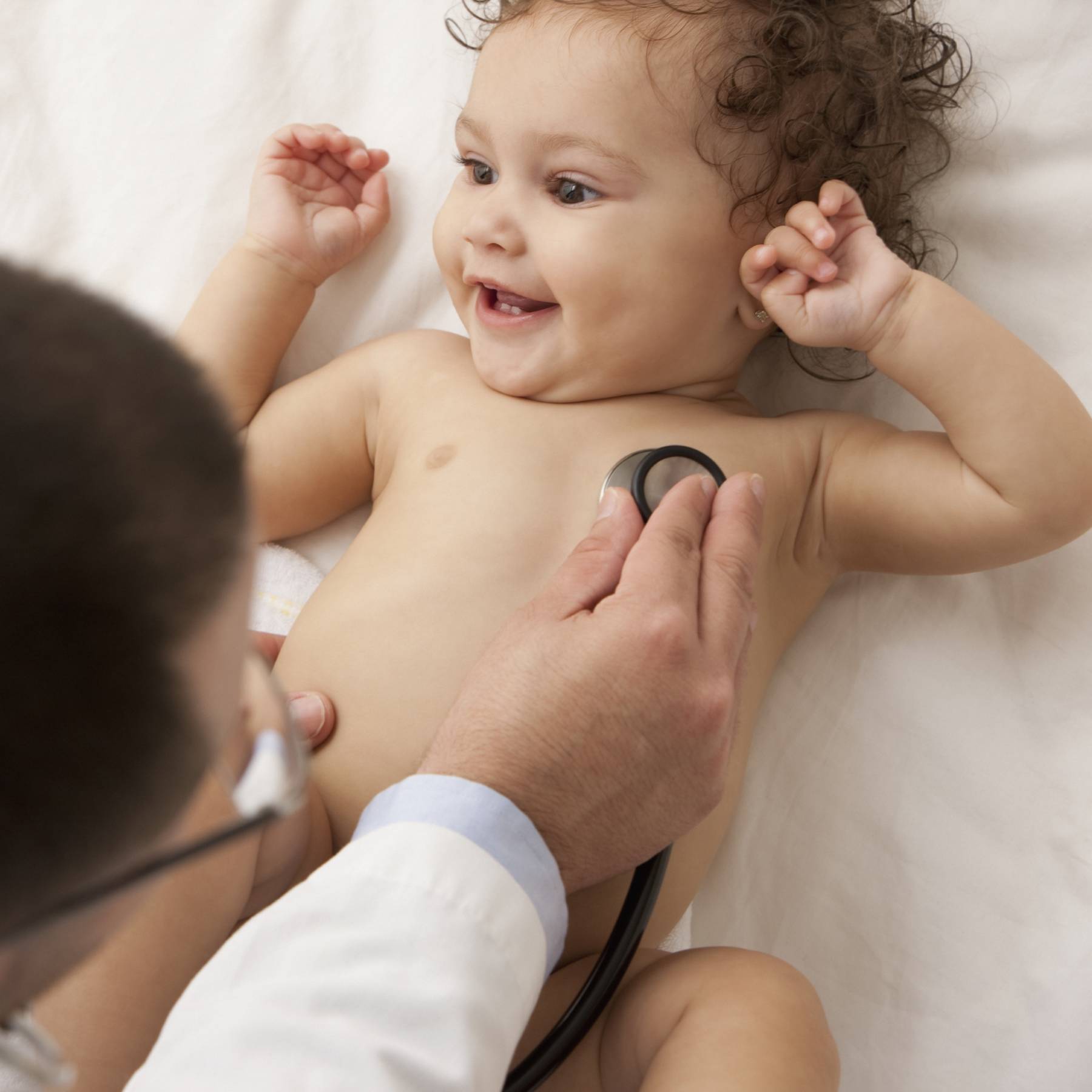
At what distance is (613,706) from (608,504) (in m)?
0.27

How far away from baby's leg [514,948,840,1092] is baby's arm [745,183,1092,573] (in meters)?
0.49

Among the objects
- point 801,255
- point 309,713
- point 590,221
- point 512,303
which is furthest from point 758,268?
point 309,713

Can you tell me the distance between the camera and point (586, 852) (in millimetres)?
840

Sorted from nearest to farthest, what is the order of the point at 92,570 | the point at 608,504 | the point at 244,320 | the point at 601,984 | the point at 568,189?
the point at 92,570 < the point at 601,984 < the point at 608,504 < the point at 568,189 < the point at 244,320

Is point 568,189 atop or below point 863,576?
atop

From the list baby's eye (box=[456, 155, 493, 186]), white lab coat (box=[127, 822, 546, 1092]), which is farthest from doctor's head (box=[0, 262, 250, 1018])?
baby's eye (box=[456, 155, 493, 186])

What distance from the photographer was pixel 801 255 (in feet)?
3.57

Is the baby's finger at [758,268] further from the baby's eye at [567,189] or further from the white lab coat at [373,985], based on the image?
the white lab coat at [373,985]

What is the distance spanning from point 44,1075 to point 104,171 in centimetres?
131

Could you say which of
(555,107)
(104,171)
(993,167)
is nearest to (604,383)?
→ (555,107)

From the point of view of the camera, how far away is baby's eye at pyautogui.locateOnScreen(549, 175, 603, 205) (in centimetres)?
113

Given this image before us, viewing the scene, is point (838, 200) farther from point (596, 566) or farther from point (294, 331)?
point (294, 331)

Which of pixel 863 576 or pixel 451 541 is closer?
pixel 451 541

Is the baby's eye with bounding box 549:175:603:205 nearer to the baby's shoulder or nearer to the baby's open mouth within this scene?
the baby's open mouth
